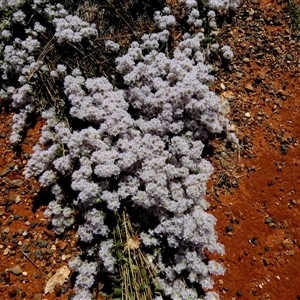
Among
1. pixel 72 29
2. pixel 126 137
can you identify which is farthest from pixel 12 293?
pixel 72 29

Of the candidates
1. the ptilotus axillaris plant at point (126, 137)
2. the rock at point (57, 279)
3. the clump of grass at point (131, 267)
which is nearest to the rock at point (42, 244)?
the ptilotus axillaris plant at point (126, 137)

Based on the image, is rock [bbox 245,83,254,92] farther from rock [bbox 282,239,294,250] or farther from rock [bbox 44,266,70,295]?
rock [bbox 44,266,70,295]

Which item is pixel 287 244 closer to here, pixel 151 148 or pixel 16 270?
pixel 151 148

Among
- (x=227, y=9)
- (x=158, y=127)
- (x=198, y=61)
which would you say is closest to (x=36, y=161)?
(x=158, y=127)

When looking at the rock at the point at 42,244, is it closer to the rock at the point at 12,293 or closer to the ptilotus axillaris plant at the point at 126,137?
the ptilotus axillaris plant at the point at 126,137

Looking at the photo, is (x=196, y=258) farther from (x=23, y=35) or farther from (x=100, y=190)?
(x=23, y=35)

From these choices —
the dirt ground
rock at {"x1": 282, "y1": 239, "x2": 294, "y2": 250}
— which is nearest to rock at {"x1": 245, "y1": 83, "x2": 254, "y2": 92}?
the dirt ground
